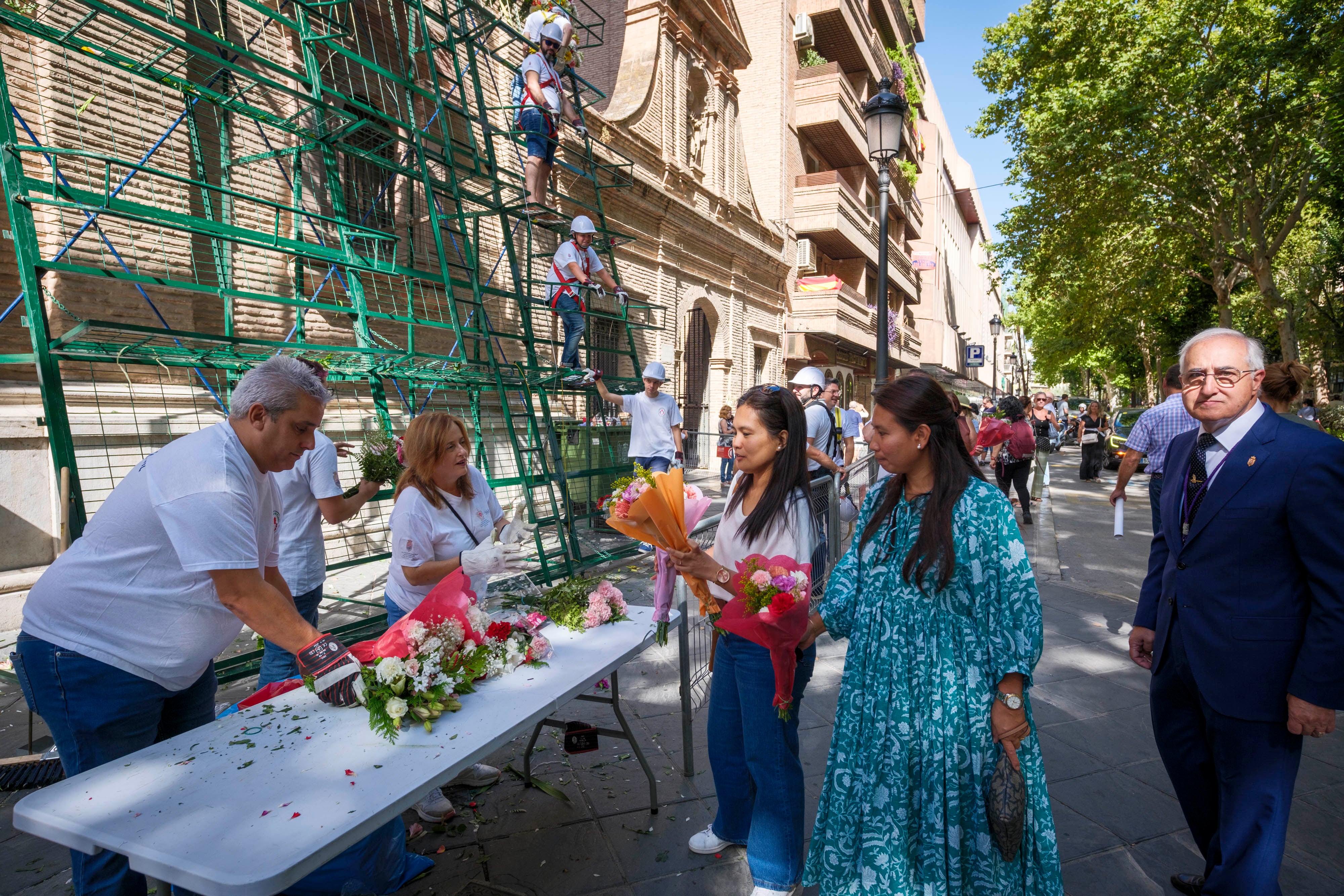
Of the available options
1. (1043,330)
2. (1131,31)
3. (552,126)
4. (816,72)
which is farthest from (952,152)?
(552,126)

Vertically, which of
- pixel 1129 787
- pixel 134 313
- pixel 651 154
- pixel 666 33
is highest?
pixel 666 33

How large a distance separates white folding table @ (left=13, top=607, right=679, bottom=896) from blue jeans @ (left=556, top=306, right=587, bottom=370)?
532cm

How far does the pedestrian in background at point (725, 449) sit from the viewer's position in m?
14.0

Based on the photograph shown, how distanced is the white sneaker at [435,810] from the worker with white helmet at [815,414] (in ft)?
14.2

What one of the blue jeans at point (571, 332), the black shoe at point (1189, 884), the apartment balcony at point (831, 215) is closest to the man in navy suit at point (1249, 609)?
the black shoe at point (1189, 884)

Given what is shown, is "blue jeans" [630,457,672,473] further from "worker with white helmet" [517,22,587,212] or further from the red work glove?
the red work glove

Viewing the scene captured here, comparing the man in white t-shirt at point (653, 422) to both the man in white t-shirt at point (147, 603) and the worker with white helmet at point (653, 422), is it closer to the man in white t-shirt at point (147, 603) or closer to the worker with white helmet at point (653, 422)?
the worker with white helmet at point (653, 422)

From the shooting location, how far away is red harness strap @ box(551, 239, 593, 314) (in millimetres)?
7305

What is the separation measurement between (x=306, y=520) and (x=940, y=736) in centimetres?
322

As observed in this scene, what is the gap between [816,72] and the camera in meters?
21.4

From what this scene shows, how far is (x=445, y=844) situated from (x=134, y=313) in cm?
552

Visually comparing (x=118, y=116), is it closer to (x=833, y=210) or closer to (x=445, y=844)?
(x=445, y=844)

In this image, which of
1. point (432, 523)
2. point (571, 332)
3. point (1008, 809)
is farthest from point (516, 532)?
point (571, 332)

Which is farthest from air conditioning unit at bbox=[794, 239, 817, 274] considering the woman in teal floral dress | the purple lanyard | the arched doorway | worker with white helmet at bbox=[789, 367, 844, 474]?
the woman in teal floral dress
